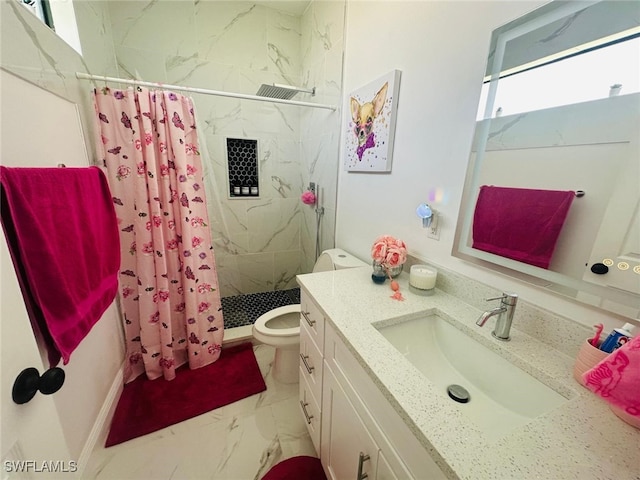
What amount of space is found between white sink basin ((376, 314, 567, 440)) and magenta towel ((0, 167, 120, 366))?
1061 millimetres

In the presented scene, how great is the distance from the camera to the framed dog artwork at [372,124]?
1.27 meters

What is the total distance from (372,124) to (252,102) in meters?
1.44

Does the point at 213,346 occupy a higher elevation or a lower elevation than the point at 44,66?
lower

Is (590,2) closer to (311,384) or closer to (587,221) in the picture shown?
(587,221)

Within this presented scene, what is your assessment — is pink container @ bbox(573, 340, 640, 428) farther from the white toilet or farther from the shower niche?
the shower niche

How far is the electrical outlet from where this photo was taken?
109 centimetres

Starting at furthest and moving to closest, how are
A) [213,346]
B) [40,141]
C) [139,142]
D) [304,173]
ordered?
[304,173] < [213,346] < [139,142] < [40,141]

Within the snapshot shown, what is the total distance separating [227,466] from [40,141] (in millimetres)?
1634

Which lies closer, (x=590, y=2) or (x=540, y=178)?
(x=590, y=2)

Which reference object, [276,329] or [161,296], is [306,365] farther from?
[161,296]

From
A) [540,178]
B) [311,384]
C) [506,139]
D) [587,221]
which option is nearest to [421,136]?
[506,139]

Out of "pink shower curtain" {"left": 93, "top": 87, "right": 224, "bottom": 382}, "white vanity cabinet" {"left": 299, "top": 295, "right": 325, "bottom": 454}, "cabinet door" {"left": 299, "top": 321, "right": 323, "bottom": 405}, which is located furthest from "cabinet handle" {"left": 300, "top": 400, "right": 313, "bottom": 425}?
"pink shower curtain" {"left": 93, "top": 87, "right": 224, "bottom": 382}

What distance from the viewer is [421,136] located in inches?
44.8

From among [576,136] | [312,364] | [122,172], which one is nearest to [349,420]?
[312,364]
